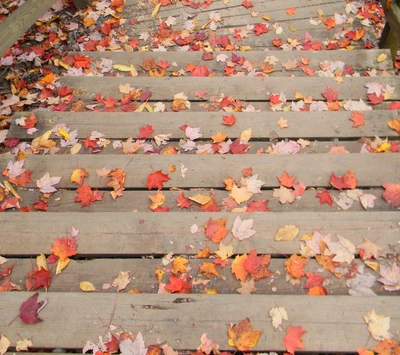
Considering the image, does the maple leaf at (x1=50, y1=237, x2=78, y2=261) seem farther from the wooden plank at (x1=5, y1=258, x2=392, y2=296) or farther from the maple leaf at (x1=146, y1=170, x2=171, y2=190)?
the maple leaf at (x1=146, y1=170, x2=171, y2=190)

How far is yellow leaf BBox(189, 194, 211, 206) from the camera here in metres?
2.17

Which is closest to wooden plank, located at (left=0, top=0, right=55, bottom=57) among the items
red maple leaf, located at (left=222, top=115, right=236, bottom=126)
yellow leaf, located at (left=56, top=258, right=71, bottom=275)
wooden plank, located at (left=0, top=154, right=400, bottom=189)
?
wooden plank, located at (left=0, top=154, right=400, bottom=189)

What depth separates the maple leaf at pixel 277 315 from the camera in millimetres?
1664

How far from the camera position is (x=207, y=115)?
2646 millimetres

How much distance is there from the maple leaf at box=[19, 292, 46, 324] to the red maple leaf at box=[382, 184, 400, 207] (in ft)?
6.17

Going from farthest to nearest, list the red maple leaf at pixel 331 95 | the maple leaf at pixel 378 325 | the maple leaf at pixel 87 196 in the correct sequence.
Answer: the red maple leaf at pixel 331 95 < the maple leaf at pixel 87 196 < the maple leaf at pixel 378 325

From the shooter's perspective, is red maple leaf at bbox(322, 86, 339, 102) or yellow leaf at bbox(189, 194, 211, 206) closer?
yellow leaf at bbox(189, 194, 211, 206)

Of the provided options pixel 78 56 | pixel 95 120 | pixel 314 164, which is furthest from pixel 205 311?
pixel 78 56

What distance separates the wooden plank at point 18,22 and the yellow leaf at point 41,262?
4.21 feet

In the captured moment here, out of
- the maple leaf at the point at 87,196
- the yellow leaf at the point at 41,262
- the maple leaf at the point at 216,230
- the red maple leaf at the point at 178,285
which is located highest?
the maple leaf at the point at 87,196

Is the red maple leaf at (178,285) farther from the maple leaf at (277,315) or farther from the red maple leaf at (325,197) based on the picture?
the red maple leaf at (325,197)

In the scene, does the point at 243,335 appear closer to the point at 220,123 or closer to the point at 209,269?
the point at 209,269

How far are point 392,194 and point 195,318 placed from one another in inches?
51.4

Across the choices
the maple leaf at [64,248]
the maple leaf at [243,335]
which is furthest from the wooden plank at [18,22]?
the maple leaf at [243,335]
